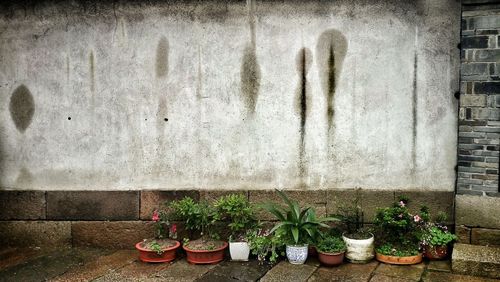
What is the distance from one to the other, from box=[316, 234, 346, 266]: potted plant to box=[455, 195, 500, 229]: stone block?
1.45 meters

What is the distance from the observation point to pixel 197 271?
18.3ft

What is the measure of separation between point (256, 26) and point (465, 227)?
3525 millimetres

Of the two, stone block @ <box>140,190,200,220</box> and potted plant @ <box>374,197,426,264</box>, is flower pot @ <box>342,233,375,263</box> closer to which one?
potted plant @ <box>374,197,426,264</box>

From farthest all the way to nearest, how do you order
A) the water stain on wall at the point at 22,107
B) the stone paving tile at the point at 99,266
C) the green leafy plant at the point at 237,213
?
the water stain on wall at the point at 22,107, the green leafy plant at the point at 237,213, the stone paving tile at the point at 99,266

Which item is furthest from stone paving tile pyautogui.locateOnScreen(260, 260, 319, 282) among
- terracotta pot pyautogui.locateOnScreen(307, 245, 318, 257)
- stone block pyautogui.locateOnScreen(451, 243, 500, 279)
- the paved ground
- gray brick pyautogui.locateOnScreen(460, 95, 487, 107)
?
gray brick pyautogui.locateOnScreen(460, 95, 487, 107)

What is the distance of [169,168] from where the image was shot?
6.42m

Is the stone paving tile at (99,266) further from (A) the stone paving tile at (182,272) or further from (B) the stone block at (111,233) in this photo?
(A) the stone paving tile at (182,272)

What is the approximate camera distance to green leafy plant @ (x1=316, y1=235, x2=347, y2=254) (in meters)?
5.64

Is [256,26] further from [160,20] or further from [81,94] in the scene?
[81,94]

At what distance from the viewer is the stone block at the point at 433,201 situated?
19.5 ft

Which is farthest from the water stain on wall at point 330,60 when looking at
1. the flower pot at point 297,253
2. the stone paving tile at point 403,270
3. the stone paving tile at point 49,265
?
the stone paving tile at point 49,265

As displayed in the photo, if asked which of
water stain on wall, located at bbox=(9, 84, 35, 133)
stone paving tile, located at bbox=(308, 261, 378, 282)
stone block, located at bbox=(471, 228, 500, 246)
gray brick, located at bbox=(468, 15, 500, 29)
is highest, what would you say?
gray brick, located at bbox=(468, 15, 500, 29)

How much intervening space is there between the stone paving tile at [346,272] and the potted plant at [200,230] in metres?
1.22

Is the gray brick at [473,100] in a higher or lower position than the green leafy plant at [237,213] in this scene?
higher
